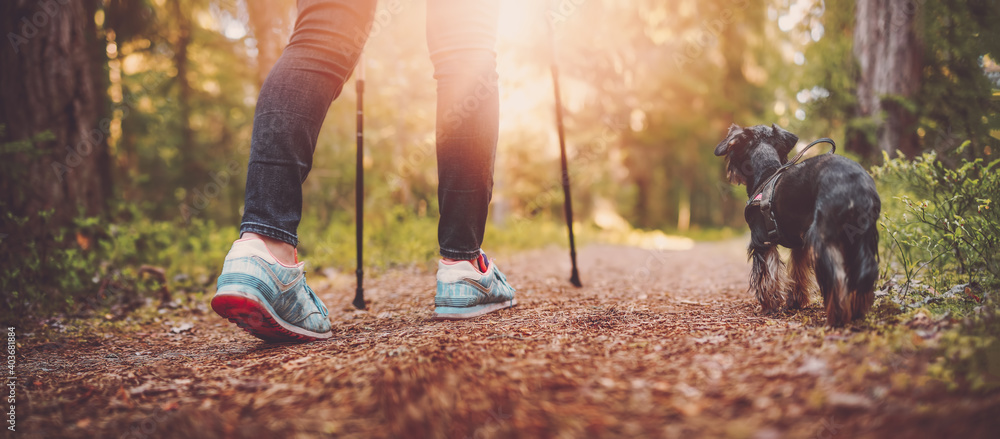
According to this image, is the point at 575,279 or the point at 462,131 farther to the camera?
the point at 575,279

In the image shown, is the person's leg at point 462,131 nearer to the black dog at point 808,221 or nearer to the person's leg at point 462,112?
the person's leg at point 462,112

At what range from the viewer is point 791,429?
3.29 ft

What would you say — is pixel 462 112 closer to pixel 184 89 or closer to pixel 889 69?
pixel 889 69

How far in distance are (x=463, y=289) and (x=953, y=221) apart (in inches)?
92.9

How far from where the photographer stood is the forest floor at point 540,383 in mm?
1056

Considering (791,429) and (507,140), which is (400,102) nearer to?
(507,140)

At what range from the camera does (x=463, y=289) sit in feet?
7.61

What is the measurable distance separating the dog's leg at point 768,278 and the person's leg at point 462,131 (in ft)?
4.49

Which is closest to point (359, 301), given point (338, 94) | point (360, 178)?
point (360, 178)

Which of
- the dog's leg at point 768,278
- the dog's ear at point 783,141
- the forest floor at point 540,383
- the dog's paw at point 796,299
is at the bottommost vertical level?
the forest floor at point 540,383

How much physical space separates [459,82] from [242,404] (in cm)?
151

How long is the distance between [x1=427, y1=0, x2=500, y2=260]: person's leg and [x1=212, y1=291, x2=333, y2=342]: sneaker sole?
70cm

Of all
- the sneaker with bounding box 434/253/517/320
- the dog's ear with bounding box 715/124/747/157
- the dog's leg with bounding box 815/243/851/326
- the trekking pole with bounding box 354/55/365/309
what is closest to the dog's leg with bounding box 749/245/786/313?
the dog's leg with bounding box 815/243/851/326

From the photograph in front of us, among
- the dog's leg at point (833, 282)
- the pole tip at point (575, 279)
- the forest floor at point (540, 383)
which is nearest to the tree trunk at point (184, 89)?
the pole tip at point (575, 279)
